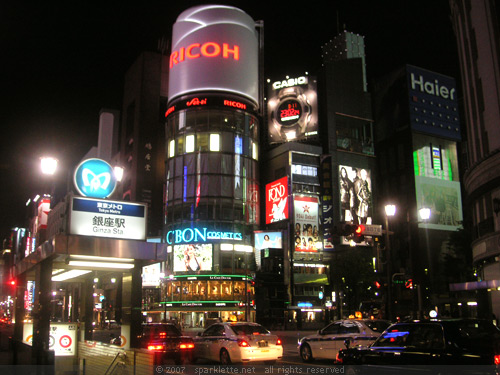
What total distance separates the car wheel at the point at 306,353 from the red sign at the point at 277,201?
157 feet

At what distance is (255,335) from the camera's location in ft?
57.3

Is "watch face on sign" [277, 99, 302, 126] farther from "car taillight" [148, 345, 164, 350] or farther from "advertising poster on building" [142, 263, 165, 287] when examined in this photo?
"car taillight" [148, 345, 164, 350]

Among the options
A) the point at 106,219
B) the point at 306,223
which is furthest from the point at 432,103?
the point at 106,219

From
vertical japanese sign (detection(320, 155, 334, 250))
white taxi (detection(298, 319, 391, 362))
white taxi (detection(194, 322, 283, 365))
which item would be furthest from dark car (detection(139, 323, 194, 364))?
vertical japanese sign (detection(320, 155, 334, 250))

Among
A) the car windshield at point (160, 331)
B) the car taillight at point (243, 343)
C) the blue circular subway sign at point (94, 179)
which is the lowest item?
the car taillight at point (243, 343)

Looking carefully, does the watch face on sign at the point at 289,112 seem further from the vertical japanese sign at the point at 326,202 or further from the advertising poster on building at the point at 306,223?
the advertising poster on building at the point at 306,223

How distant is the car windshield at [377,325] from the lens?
56.5 feet

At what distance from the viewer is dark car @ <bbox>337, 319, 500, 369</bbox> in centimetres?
921

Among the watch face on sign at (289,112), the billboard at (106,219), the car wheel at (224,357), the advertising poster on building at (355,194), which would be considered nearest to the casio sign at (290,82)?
the watch face on sign at (289,112)

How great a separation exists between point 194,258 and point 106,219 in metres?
51.0

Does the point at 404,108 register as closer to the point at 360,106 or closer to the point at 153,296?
the point at 360,106

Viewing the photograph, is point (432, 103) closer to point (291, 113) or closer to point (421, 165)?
point (421, 165)

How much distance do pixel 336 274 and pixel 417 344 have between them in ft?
170

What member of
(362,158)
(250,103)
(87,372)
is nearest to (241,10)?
(250,103)
